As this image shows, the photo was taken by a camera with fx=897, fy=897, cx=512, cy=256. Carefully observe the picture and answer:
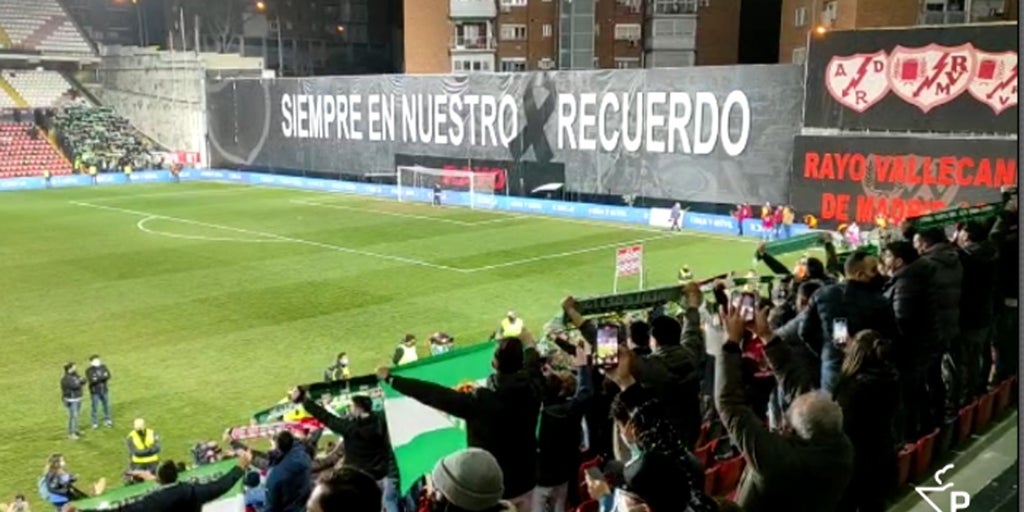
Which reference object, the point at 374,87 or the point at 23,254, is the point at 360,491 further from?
the point at 374,87

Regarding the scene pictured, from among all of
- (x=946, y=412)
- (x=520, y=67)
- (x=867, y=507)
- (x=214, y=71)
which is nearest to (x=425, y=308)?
(x=946, y=412)

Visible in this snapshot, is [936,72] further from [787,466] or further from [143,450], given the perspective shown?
[787,466]

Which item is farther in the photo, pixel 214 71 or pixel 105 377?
pixel 214 71

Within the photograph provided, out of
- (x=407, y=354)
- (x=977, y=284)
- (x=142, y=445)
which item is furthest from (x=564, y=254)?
(x=977, y=284)

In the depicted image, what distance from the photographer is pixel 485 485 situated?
11.1 ft

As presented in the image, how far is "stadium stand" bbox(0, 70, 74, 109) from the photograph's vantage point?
183ft

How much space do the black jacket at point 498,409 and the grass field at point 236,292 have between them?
24.8 feet

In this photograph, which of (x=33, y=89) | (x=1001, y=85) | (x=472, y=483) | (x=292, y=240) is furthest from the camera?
(x=33, y=89)

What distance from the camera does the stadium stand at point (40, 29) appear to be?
59.8 m

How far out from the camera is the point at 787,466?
4.04 meters

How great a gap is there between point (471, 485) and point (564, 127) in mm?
34981

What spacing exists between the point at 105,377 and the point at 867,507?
1057cm

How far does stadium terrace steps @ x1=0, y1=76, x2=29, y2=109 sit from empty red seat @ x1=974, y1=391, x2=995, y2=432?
59.3 meters

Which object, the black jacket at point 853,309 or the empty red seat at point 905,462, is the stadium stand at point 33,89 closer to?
the black jacket at point 853,309
